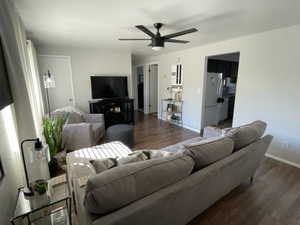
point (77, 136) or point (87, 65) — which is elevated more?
point (87, 65)

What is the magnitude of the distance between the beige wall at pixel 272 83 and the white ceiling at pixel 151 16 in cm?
25

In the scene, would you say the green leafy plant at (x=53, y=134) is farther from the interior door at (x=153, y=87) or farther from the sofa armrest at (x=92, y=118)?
the interior door at (x=153, y=87)

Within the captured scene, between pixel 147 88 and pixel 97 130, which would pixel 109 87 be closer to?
pixel 97 130

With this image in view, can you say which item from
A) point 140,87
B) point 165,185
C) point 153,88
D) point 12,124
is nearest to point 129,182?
point 165,185

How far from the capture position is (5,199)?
47.7 inches

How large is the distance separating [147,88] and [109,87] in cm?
196

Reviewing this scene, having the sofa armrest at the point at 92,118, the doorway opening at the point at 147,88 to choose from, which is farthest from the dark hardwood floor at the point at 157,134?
the doorway opening at the point at 147,88

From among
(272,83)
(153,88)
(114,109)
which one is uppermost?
(272,83)

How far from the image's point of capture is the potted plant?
242 centimetres

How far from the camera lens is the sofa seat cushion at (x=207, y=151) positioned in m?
1.33

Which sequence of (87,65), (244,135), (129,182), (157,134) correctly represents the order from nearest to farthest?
1. (129,182)
2. (244,135)
3. (157,134)
4. (87,65)

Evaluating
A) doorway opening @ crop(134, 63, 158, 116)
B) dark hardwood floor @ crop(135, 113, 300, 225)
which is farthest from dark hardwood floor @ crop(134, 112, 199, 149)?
dark hardwood floor @ crop(135, 113, 300, 225)

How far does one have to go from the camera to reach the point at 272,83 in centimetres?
289

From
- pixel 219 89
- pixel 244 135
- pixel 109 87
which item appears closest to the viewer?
pixel 244 135
